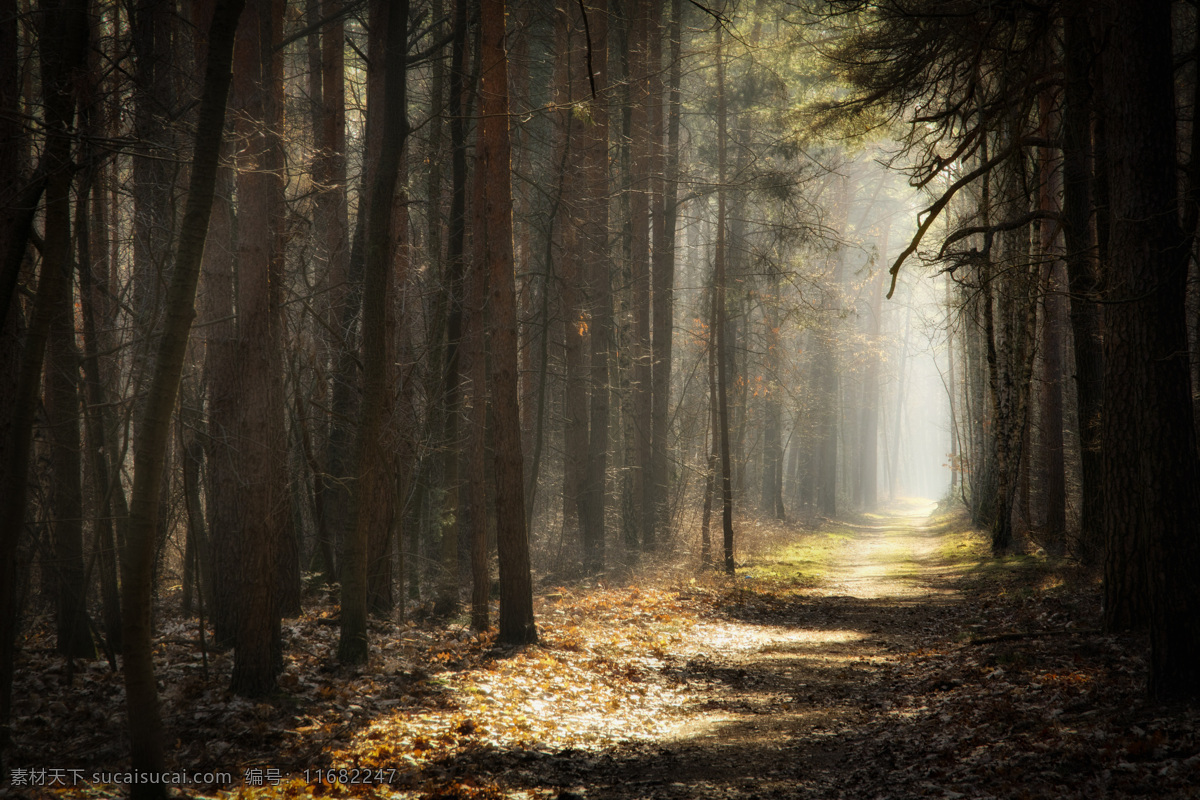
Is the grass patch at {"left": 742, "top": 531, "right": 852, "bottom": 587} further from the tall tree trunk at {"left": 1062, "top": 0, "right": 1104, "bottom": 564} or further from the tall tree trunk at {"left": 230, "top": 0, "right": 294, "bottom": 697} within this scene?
the tall tree trunk at {"left": 230, "top": 0, "right": 294, "bottom": 697}

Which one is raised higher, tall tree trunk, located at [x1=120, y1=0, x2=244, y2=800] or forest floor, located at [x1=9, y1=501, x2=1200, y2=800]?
tall tree trunk, located at [x1=120, y1=0, x2=244, y2=800]

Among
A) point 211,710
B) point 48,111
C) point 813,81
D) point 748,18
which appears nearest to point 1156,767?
point 211,710

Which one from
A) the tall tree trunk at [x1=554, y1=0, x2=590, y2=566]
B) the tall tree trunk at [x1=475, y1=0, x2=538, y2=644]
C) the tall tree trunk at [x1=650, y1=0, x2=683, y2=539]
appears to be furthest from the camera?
the tall tree trunk at [x1=650, y1=0, x2=683, y2=539]

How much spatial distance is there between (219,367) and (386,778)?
4556mm

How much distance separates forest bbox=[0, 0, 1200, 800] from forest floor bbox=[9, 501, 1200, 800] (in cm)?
5

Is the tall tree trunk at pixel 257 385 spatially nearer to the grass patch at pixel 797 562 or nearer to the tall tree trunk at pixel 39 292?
the tall tree trunk at pixel 39 292

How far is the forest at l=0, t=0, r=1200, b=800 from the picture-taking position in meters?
5.29

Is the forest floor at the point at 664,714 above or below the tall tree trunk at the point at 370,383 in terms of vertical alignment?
below

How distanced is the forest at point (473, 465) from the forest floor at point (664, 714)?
0.05m

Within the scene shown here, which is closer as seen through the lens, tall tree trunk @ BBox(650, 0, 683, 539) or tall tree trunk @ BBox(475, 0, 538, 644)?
tall tree trunk @ BBox(475, 0, 538, 644)

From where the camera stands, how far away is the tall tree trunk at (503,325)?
9.00m

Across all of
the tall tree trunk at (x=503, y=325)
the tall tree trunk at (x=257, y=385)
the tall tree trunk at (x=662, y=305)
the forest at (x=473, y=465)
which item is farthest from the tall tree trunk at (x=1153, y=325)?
the tall tree trunk at (x=662, y=305)

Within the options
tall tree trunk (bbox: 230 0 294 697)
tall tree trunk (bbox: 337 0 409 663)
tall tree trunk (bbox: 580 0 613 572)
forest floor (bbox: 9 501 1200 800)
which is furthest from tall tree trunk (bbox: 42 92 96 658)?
tall tree trunk (bbox: 580 0 613 572)

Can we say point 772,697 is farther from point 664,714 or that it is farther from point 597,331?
point 597,331
